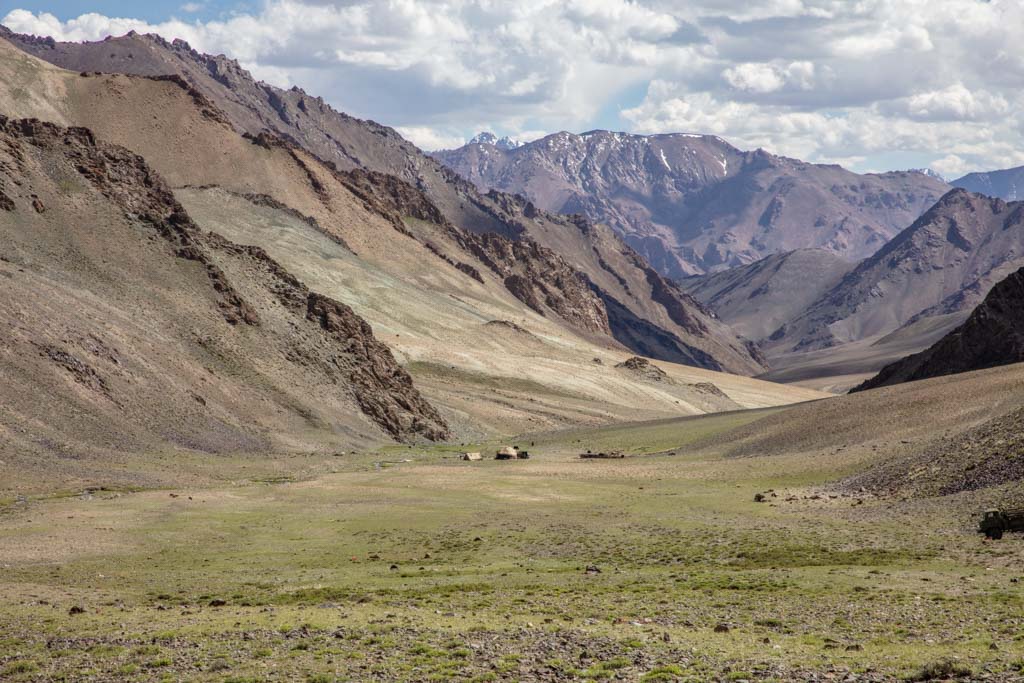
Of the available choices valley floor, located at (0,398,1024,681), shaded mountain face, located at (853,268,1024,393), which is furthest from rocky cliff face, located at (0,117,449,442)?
shaded mountain face, located at (853,268,1024,393)

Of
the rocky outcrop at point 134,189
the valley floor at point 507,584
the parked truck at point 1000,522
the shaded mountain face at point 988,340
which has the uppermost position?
the rocky outcrop at point 134,189

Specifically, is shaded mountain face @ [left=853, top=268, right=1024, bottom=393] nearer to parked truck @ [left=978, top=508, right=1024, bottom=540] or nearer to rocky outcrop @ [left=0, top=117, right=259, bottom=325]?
parked truck @ [left=978, top=508, right=1024, bottom=540]

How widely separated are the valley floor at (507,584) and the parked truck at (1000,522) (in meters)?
0.63

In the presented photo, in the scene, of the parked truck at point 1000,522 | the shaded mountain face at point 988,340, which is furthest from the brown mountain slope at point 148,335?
the shaded mountain face at point 988,340

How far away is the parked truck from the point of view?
4012cm

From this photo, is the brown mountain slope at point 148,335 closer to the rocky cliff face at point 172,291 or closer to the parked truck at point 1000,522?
the rocky cliff face at point 172,291

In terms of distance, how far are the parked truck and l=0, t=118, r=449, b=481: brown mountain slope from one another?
5172cm

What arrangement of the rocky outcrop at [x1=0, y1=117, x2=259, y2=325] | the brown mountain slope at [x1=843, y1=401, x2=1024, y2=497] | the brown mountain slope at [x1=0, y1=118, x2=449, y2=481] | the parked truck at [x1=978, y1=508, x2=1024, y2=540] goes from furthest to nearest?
1. the rocky outcrop at [x1=0, y1=117, x2=259, y2=325]
2. the brown mountain slope at [x1=0, y1=118, x2=449, y2=481]
3. the brown mountain slope at [x1=843, y1=401, x2=1024, y2=497]
4. the parked truck at [x1=978, y1=508, x2=1024, y2=540]

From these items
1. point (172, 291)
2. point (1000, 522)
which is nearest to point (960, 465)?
point (1000, 522)

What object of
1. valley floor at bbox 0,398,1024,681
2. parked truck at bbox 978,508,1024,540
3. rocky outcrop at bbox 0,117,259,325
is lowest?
valley floor at bbox 0,398,1024,681

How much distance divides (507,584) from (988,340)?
322 ft

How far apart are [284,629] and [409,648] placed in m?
4.23

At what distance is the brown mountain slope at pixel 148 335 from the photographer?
77312mm

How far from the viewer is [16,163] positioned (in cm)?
11094
